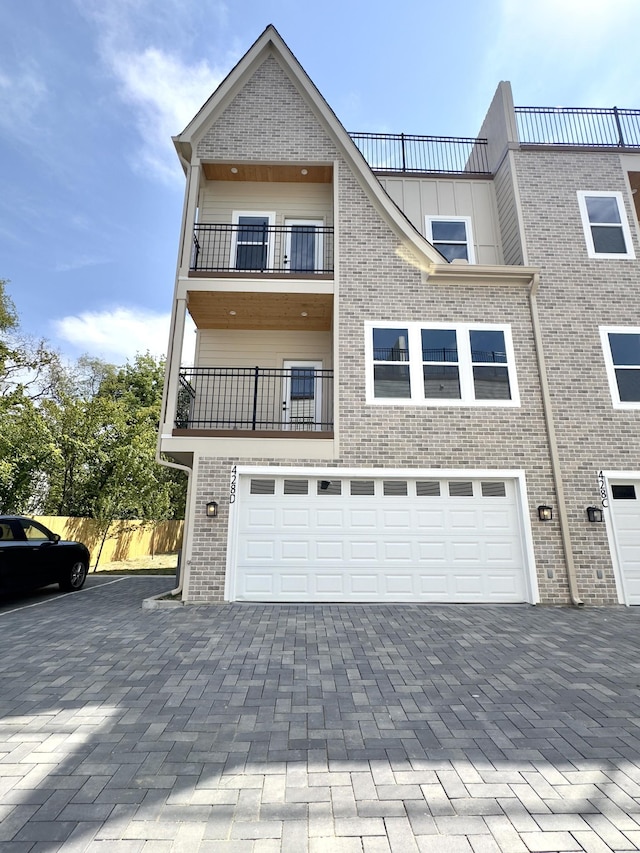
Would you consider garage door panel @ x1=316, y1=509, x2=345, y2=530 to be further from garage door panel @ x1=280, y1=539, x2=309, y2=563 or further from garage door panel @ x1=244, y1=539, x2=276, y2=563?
garage door panel @ x1=244, y1=539, x2=276, y2=563

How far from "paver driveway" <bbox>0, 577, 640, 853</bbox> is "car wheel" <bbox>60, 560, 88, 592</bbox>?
3.31m

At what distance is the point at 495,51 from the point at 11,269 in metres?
17.2

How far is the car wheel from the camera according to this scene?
8945mm

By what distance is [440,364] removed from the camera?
28.5 feet

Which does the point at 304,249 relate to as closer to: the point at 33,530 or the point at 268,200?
the point at 268,200

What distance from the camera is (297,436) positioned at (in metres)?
8.13

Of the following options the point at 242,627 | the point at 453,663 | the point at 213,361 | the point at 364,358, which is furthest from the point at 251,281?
the point at 453,663

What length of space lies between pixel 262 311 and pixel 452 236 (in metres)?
5.44

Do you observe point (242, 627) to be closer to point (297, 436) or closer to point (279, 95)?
point (297, 436)

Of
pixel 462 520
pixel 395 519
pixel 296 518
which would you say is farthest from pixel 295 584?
pixel 462 520

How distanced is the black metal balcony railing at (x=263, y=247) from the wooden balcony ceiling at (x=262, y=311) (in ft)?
3.47

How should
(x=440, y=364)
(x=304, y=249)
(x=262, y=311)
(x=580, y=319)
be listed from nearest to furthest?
(x=440, y=364) → (x=580, y=319) → (x=262, y=311) → (x=304, y=249)

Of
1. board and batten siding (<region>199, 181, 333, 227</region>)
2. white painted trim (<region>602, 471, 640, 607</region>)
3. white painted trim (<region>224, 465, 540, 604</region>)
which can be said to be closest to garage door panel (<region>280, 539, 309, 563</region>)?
white painted trim (<region>224, 465, 540, 604</region>)

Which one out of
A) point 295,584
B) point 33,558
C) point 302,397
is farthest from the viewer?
point 302,397
